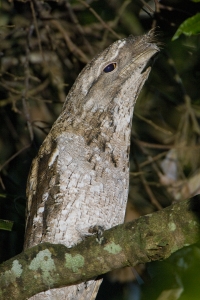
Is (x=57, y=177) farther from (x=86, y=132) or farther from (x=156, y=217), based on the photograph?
(x=156, y=217)

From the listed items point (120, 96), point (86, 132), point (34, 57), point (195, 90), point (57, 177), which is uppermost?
point (34, 57)

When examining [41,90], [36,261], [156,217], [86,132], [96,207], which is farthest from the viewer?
[41,90]

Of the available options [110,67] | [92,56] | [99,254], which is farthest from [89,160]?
[92,56]

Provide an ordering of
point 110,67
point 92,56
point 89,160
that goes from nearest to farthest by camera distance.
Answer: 1. point 89,160
2. point 110,67
3. point 92,56

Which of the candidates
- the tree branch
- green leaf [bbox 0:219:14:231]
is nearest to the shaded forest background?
green leaf [bbox 0:219:14:231]

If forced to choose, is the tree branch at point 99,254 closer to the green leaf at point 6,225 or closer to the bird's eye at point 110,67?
the green leaf at point 6,225

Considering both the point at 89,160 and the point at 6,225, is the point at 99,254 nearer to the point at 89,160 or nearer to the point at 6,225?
the point at 89,160

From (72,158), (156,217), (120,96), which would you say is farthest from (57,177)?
(156,217)
